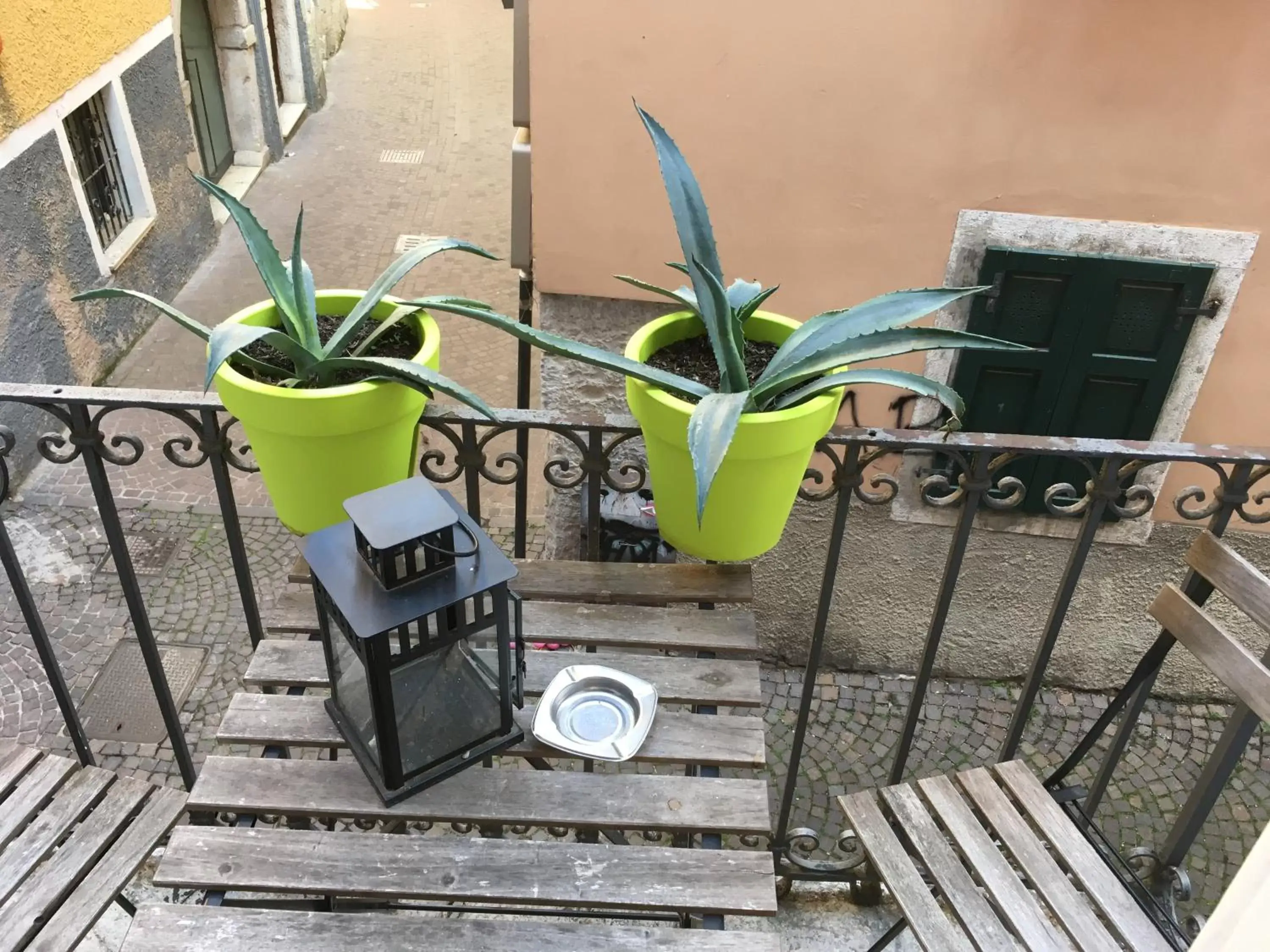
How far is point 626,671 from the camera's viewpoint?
1.80 m

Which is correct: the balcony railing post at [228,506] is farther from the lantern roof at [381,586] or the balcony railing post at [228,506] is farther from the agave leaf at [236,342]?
the lantern roof at [381,586]

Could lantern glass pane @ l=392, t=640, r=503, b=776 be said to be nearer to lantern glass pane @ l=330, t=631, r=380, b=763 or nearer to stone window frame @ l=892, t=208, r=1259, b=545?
lantern glass pane @ l=330, t=631, r=380, b=763

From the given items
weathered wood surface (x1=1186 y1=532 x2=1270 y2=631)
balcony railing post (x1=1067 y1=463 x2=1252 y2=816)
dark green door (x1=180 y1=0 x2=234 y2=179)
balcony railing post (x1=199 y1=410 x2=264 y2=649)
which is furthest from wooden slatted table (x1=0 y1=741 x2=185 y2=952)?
dark green door (x1=180 y1=0 x2=234 y2=179)

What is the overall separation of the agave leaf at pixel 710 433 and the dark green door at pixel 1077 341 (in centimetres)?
231

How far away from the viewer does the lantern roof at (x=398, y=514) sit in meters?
1.34

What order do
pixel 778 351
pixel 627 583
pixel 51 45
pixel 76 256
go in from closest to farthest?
pixel 778 351, pixel 627 583, pixel 51 45, pixel 76 256

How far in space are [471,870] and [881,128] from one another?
284 cm

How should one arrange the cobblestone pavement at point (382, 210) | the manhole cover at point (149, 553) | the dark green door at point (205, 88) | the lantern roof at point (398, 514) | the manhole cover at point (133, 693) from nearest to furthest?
the lantern roof at point (398, 514)
the manhole cover at point (133, 693)
the manhole cover at point (149, 553)
the cobblestone pavement at point (382, 210)
the dark green door at point (205, 88)

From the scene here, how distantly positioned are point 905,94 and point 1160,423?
1.66 m

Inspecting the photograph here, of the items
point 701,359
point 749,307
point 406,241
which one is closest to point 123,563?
point 701,359

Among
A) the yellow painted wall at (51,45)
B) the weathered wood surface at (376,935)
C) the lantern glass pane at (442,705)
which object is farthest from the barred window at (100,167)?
the weathered wood surface at (376,935)

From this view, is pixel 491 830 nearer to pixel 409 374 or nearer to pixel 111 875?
pixel 111 875

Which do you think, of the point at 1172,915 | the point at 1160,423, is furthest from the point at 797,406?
the point at 1160,423

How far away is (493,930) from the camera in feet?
4.68
